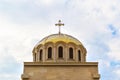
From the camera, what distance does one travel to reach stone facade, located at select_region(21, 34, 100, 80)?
29.5 meters

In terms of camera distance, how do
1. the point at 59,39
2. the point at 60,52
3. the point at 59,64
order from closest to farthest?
the point at 59,64
the point at 60,52
the point at 59,39

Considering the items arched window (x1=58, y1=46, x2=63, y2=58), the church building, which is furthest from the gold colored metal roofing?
arched window (x1=58, y1=46, x2=63, y2=58)

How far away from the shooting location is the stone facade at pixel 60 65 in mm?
29469

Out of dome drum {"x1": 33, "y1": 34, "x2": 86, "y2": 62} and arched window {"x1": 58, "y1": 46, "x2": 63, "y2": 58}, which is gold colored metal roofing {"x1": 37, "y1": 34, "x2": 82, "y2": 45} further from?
arched window {"x1": 58, "y1": 46, "x2": 63, "y2": 58}

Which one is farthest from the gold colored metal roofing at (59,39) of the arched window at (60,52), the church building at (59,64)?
the arched window at (60,52)

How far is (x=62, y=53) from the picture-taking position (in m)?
32.0

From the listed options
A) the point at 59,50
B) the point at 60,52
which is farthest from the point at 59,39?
the point at 60,52

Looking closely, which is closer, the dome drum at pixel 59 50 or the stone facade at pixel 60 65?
the stone facade at pixel 60 65

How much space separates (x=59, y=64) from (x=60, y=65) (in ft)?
0.41

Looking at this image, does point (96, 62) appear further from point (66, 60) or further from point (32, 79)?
point (32, 79)

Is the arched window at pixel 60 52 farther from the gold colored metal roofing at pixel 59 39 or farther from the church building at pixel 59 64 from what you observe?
the gold colored metal roofing at pixel 59 39

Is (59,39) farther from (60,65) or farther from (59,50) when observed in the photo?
(60,65)

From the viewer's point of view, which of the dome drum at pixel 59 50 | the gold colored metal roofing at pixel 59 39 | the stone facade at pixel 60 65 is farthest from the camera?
the gold colored metal roofing at pixel 59 39

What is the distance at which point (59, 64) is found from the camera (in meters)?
30.0
